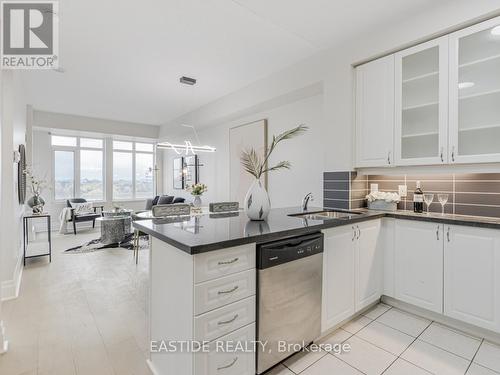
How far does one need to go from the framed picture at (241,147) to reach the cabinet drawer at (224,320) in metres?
2.98

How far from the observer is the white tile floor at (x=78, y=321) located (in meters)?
1.75

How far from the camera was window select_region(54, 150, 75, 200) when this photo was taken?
6738 mm

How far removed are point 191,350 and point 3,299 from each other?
2.75 m

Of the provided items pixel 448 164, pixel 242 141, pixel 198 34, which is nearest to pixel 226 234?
pixel 448 164

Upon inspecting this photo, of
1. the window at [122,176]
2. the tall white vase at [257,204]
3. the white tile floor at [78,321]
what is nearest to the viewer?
the white tile floor at [78,321]

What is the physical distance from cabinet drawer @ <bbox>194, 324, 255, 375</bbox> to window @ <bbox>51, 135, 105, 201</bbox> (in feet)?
24.0

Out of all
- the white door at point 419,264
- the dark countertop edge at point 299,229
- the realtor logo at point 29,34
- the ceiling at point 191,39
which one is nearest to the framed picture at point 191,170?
the ceiling at point 191,39

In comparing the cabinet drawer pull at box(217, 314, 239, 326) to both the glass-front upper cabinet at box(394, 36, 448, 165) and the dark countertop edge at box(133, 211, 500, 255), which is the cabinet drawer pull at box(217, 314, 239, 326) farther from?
the glass-front upper cabinet at box(394, 36, 448, 165)

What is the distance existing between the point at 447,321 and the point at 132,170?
8053mm

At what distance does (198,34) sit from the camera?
8.74 feet

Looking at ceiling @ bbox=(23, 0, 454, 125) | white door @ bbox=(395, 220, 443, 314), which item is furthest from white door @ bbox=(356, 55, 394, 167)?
white door @ bbox=(395, 220, 443, 314)

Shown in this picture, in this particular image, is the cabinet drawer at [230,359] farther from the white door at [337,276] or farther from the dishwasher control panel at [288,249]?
the white door at [337,276]

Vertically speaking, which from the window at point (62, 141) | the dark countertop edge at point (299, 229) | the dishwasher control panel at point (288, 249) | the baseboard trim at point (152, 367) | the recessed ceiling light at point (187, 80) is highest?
the recessed ceiling light at point (187, 80)

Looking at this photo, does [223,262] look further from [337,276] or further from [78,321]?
[78,321]
